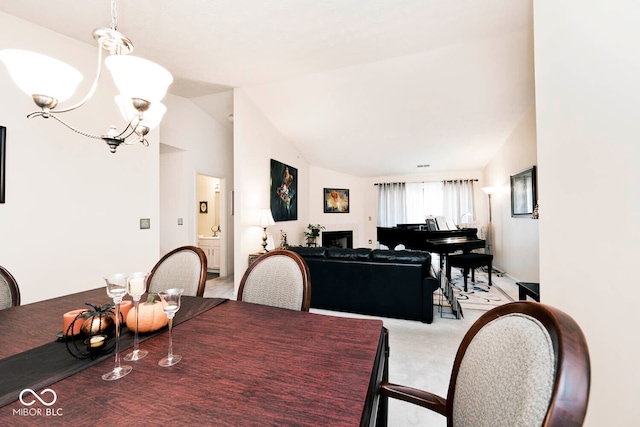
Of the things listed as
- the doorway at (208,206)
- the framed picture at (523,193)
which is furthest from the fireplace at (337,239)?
the framed picture at (523,193)

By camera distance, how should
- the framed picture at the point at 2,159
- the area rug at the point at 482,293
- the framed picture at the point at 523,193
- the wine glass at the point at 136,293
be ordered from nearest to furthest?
the wine glass at the point at 136,293 < the framed picture at the point at 2,159 < the area rug at the point at 482,293 < the framed picture at the point at 523,193

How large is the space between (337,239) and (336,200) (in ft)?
3.51

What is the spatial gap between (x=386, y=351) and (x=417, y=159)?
565 centimetres

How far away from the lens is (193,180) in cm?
437

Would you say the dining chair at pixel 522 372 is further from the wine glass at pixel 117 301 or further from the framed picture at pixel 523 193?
the framed picture at pixel 523 193

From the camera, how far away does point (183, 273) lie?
66.1 inches

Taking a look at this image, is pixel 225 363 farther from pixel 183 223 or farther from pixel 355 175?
pixel 355 175

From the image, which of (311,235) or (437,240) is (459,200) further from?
(311,235)

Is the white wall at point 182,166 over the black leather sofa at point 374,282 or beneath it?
over

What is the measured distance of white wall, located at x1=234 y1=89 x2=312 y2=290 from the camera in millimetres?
3789

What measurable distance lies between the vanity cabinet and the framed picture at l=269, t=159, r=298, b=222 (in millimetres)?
1391

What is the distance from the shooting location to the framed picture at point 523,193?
3606 millimetres

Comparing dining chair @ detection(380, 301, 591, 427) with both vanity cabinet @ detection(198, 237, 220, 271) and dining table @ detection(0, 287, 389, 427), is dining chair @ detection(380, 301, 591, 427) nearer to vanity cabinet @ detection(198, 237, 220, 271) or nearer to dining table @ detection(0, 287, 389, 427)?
dining table @ detection(0, 287, 389, 427)

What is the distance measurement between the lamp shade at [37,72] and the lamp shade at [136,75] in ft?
0.54
